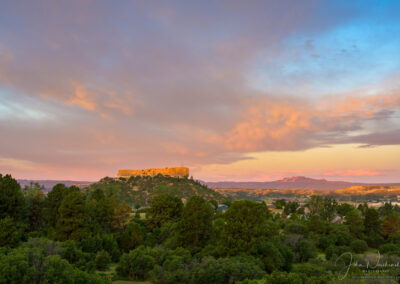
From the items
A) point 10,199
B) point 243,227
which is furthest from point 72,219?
point 243,227

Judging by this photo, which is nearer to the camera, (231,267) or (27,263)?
(27,263)

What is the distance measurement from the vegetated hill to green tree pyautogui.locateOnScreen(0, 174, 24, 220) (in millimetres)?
62745

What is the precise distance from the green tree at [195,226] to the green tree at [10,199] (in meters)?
20.5

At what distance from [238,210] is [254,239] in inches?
132

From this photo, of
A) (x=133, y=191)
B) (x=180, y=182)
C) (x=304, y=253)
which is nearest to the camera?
(x=304, y=253)

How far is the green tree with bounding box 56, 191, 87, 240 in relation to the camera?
1390 inches

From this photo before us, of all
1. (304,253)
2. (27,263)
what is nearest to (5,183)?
(27,263)

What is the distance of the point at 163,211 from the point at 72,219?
15176 millimetres

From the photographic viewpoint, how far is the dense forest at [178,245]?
691 inches

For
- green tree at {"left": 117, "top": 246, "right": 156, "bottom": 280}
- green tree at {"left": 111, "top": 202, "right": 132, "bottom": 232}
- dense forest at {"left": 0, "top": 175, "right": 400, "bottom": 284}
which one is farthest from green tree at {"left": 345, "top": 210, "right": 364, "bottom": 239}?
green tree at {"left": 117, "top": 246, "right": 156, "bottom": 280}

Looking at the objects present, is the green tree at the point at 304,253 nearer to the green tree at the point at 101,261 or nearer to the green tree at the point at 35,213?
the green tree at the point at 101,261

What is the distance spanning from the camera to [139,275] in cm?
2605

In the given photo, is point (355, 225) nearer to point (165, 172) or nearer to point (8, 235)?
point (8, 235)

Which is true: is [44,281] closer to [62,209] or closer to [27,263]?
[27,263]
